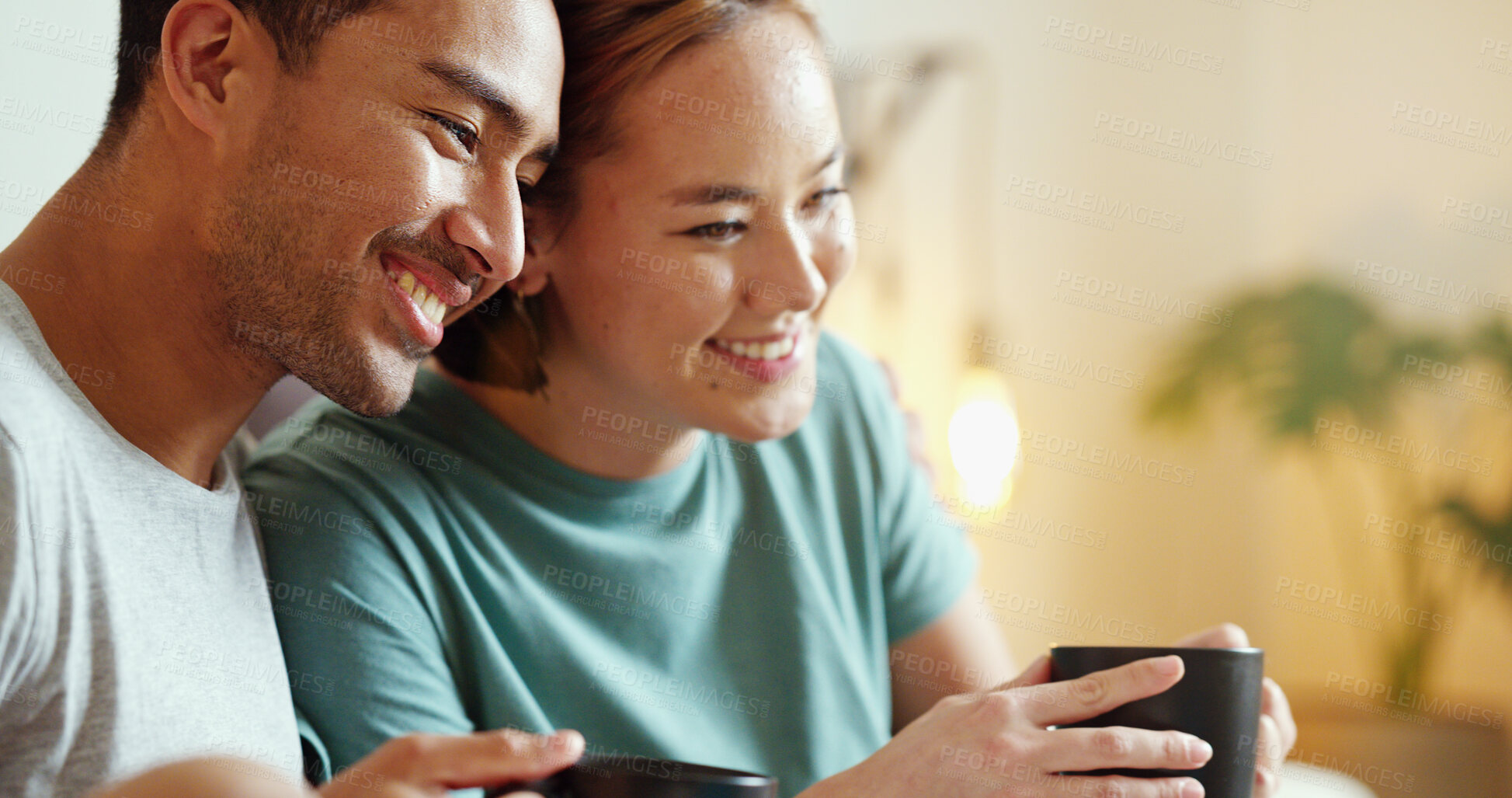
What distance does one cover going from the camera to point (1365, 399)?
9.11 feet

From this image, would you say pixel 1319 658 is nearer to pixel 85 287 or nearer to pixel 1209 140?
pixel 1209 140

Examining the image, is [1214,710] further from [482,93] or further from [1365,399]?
[1365,399]

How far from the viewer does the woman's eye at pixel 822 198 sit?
1.01 metres

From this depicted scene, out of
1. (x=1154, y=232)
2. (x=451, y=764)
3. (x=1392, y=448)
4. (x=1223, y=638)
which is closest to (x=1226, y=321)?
(x=1154, y=232)

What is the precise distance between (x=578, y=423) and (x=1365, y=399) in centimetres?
240

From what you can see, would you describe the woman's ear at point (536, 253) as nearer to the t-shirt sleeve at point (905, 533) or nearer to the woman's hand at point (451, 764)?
the t-shirt sleeve at point (905, 533)

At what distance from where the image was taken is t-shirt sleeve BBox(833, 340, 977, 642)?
1220 millimetres

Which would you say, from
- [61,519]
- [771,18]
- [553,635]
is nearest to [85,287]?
[61,519]

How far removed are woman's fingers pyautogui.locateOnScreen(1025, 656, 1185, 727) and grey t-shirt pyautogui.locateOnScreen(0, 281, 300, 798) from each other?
502mm

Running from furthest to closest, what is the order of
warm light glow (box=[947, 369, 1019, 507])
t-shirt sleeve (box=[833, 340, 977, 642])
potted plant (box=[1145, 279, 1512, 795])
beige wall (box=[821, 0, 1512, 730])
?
1. beige wall (box=[821, 0, 1512, 730])
2. warm light glow (box=[947, 369, 1019, 507])
3. potted plant (box=[1145, 279, 1512, 795])
4. t-shirt sleeve (box=[833, 340, 977, 642])

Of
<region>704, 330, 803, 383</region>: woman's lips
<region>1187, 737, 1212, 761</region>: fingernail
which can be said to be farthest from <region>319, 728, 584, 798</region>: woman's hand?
<region>704, 330, 803, 383</region>: woman's lips

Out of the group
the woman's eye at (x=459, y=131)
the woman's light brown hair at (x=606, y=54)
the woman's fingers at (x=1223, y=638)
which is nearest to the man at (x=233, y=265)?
the woman's eye at (x=459, y=131)

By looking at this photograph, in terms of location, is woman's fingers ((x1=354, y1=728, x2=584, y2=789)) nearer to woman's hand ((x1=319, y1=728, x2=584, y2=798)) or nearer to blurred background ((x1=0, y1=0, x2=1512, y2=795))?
woman's hand ((x1=319, y1=728, x2=584, y2=798))

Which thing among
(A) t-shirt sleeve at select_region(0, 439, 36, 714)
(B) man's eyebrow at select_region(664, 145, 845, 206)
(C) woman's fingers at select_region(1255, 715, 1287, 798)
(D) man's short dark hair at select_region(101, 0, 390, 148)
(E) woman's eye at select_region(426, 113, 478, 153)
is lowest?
(C) woman's fingers at select_region(1255, 715, 1287, 798)
